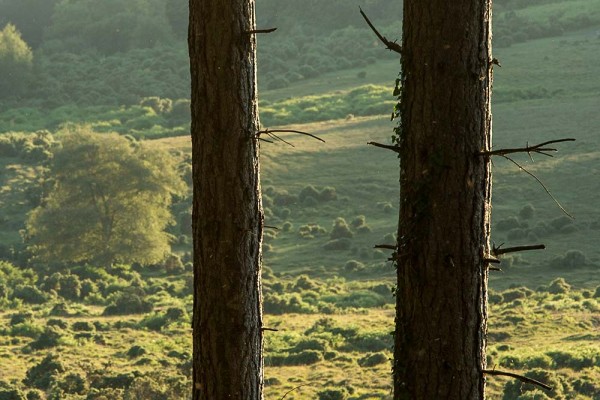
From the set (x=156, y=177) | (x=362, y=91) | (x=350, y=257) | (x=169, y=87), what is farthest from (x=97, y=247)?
(x=169, y=87)

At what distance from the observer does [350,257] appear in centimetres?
6178

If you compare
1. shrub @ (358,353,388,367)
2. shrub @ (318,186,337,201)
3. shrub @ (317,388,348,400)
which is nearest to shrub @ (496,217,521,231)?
shrub @ (318,186,337,201)

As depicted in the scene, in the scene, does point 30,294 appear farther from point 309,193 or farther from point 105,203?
point 309,193

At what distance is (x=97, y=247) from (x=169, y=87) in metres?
56.5

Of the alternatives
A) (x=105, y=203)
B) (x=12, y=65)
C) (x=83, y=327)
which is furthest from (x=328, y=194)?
(x=12, y=65)

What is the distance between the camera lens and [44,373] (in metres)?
35.5

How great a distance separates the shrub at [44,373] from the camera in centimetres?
3416

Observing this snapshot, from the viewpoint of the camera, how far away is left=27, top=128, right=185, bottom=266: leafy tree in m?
63.5

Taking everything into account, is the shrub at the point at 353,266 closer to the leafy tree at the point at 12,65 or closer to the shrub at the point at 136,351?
the shrub at the point at 136,351

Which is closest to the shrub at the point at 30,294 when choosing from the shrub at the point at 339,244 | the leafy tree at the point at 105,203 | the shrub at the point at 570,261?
the leafy tree at the point at 105,203

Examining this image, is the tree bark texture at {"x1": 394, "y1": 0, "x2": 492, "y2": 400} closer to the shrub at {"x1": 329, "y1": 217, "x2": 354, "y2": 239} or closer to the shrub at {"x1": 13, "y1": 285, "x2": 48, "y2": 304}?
the shrub at {"x1": 13, "y1": 285, "x2": 48, "y2": 304}

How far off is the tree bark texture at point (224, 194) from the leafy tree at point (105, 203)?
5466 cm

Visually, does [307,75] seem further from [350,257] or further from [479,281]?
[479,281]

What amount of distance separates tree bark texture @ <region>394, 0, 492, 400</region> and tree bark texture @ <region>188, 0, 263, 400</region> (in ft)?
7.81
